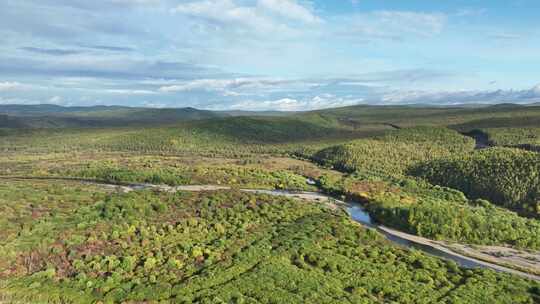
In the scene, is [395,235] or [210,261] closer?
[210,261]

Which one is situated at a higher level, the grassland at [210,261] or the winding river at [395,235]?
the grassland at [210,261]

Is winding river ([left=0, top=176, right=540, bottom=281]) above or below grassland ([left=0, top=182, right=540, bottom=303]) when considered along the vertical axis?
below

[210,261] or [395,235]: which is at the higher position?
[210,261]

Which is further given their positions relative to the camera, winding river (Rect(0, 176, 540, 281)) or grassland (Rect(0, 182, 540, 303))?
winding river (Rect(0, 176, 540, 281))

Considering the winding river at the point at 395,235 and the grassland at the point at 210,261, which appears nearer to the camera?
the grassland at the point at 210,261

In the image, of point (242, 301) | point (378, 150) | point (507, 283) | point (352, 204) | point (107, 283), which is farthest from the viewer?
point (378, 150)

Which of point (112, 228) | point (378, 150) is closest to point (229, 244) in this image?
point (112, 228)

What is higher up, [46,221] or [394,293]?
[46,221]

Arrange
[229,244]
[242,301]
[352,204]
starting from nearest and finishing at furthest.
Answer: [242,301]
[229,244]
[352,204]

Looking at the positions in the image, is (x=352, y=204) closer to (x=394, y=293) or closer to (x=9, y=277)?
(x=394, y=293)

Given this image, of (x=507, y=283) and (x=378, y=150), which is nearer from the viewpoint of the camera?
(x=507, y=283)

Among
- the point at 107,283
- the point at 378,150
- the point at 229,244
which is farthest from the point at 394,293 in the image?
the point at 378,150
